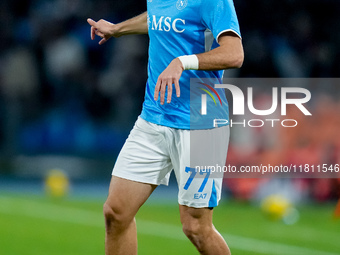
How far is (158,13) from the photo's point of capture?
4707mm

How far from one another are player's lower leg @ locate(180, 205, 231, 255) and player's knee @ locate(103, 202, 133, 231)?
0.37m

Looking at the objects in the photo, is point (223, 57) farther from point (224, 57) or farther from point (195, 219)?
point (195, 219)

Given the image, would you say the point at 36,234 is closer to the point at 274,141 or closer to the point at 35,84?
the point at 274,141

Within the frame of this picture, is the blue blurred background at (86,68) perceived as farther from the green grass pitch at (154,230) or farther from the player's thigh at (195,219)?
the player's thigh at (195,219)

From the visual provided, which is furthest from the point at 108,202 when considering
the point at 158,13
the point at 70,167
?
the point at 70,167

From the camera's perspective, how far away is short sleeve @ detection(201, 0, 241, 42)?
429cm

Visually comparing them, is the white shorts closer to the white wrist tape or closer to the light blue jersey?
the light blue jersey

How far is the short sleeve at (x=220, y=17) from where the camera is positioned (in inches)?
169

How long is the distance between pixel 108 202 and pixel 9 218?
13.8 feet

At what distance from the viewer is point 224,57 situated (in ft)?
13.8

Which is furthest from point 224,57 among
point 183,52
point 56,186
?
point 56,186

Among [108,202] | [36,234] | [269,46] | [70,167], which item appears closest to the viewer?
[108,202]

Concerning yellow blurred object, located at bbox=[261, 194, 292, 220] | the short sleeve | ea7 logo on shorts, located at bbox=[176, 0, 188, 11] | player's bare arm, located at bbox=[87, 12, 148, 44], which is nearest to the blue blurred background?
yellow blurred object, located at bbox=[261, 194, 292, 220]
